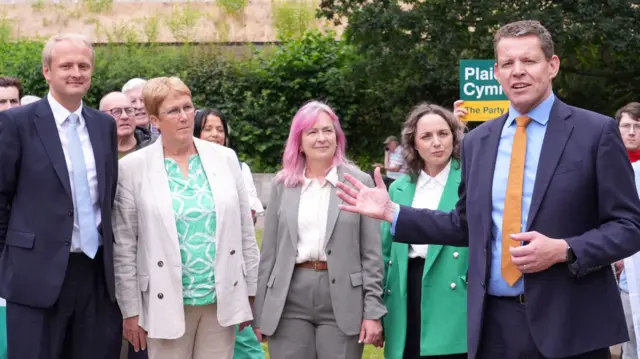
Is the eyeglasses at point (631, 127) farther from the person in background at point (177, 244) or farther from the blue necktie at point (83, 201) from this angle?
the blue necktie at point (83, 201)

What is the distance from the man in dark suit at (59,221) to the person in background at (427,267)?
1.57 metres

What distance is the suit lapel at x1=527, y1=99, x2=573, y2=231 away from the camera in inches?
149

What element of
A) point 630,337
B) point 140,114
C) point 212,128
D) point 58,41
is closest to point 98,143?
point 58,41

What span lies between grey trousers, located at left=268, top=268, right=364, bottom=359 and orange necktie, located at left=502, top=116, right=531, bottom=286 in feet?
5.10

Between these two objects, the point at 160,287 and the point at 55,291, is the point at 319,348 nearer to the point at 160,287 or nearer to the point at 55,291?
the point at 160,287

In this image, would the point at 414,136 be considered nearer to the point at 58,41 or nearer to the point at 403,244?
the point at 403,244

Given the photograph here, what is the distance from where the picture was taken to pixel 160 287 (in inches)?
195

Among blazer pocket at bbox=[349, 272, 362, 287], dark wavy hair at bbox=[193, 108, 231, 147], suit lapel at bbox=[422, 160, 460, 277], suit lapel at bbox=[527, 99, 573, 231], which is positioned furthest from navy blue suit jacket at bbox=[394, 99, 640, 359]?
dark wavy hair at bbox=[193, 108, 231, 147]

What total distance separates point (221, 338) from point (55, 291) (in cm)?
96

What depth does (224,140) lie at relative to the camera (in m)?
7.07

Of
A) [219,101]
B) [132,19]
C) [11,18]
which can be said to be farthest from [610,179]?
[11,18]

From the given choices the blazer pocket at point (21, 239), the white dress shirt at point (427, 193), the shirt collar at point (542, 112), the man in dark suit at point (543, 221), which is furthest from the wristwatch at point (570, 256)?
the blazer pocket at point (21, 239)

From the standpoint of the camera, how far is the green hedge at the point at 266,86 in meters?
21.2

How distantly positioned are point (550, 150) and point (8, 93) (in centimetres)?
408
